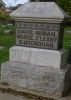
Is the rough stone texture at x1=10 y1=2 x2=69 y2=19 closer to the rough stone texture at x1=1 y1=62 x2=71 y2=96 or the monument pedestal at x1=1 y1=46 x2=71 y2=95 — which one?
the monument pedestal at x1=1 y1=46 x2=71 y2=95

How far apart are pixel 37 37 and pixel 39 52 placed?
321 millimetres

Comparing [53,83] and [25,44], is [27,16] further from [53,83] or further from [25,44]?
[53,83]

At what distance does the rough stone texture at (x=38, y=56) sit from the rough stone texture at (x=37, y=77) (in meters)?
0.10

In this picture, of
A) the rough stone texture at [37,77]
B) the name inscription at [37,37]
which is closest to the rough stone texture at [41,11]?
the name inscription at [37,37]

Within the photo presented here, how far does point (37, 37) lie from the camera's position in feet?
13.5

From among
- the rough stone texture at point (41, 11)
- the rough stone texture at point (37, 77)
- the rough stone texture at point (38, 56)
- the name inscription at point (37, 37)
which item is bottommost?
the rough stone texture at point (37, 77)

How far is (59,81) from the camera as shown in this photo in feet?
12.7

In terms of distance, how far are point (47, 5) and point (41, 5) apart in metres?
0.12

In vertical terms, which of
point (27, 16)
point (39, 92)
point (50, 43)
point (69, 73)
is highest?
point (27, 16)

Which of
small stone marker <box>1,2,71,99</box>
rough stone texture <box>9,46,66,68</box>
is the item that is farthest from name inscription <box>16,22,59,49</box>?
rough stone texture <box>9,46,66,68</box>

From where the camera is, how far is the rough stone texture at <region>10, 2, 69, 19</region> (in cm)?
377

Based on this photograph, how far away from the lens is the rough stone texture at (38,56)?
12.9 ft

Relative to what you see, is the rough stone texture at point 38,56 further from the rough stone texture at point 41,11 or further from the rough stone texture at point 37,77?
the rough stone texture at point 41,11

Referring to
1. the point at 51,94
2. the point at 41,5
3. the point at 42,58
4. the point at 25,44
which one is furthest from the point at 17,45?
the point at 51,94
